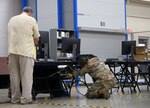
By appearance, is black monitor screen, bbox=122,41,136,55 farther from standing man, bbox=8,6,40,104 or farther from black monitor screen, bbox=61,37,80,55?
standing man, bbox=8,6,40,104

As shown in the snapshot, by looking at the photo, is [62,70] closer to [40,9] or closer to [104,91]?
[104,91]

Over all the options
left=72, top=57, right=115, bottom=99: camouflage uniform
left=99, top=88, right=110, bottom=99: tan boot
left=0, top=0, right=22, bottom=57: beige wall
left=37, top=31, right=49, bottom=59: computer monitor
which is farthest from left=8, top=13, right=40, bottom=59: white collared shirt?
left=0, top=0, right=22, bottom=57: beige wall

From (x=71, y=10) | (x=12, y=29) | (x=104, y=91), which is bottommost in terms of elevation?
(x=104, y=91)

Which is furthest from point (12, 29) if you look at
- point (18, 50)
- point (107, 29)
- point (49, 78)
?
point (107, 29)

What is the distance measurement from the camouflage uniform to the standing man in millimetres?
1111

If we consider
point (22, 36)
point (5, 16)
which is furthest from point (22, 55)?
point (5, 16)

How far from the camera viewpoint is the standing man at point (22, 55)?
600 cm

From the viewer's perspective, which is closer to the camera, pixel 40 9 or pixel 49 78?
pixel 49 78

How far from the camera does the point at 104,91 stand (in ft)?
22.3

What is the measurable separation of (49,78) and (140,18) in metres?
10.2

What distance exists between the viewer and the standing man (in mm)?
5996

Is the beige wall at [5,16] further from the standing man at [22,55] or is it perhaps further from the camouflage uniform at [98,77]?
the standing man at [22,55]

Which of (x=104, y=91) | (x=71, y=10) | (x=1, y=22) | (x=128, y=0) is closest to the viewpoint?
(x=104, y=91)

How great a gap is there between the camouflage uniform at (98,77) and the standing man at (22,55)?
43.7 inches
